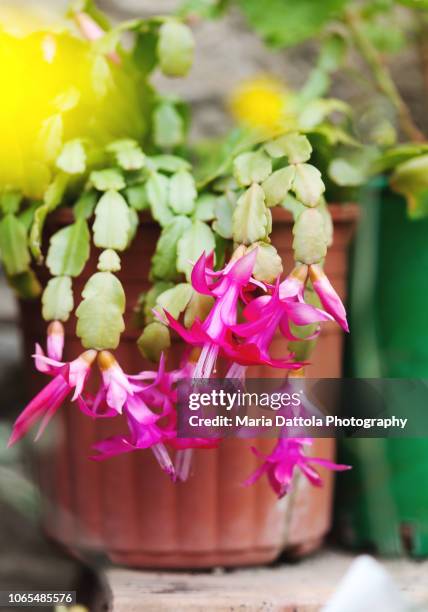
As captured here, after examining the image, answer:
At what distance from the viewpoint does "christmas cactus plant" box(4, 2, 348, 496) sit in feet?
2.00

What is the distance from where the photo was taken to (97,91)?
802 millimetres

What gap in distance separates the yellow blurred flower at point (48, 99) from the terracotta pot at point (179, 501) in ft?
0.53

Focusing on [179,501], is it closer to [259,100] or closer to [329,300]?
[329,300]

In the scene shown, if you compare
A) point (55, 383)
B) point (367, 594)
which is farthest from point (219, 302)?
point (367, 594)

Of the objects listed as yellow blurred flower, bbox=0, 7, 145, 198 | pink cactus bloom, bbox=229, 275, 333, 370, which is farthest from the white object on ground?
yellow blurred flower, bbox=0, 7, 145, 198

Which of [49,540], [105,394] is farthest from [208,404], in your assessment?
[49,540]

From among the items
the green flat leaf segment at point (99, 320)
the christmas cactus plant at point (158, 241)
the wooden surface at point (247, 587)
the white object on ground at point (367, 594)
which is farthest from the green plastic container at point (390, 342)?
the green flat leaf segment at point (99, 320)

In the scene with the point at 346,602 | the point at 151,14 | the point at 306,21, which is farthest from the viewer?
the point at 151,14

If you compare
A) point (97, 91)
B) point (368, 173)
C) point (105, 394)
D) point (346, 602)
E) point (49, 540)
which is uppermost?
point (97, 91)

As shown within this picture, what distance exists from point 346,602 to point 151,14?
1.08 meters

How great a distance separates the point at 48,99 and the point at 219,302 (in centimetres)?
41

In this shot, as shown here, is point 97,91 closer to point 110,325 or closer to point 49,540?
point 110,325

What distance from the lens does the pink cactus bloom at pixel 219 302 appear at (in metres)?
0.59

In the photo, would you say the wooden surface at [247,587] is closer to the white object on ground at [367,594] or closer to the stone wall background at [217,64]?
the white object on ground at [367,594]
